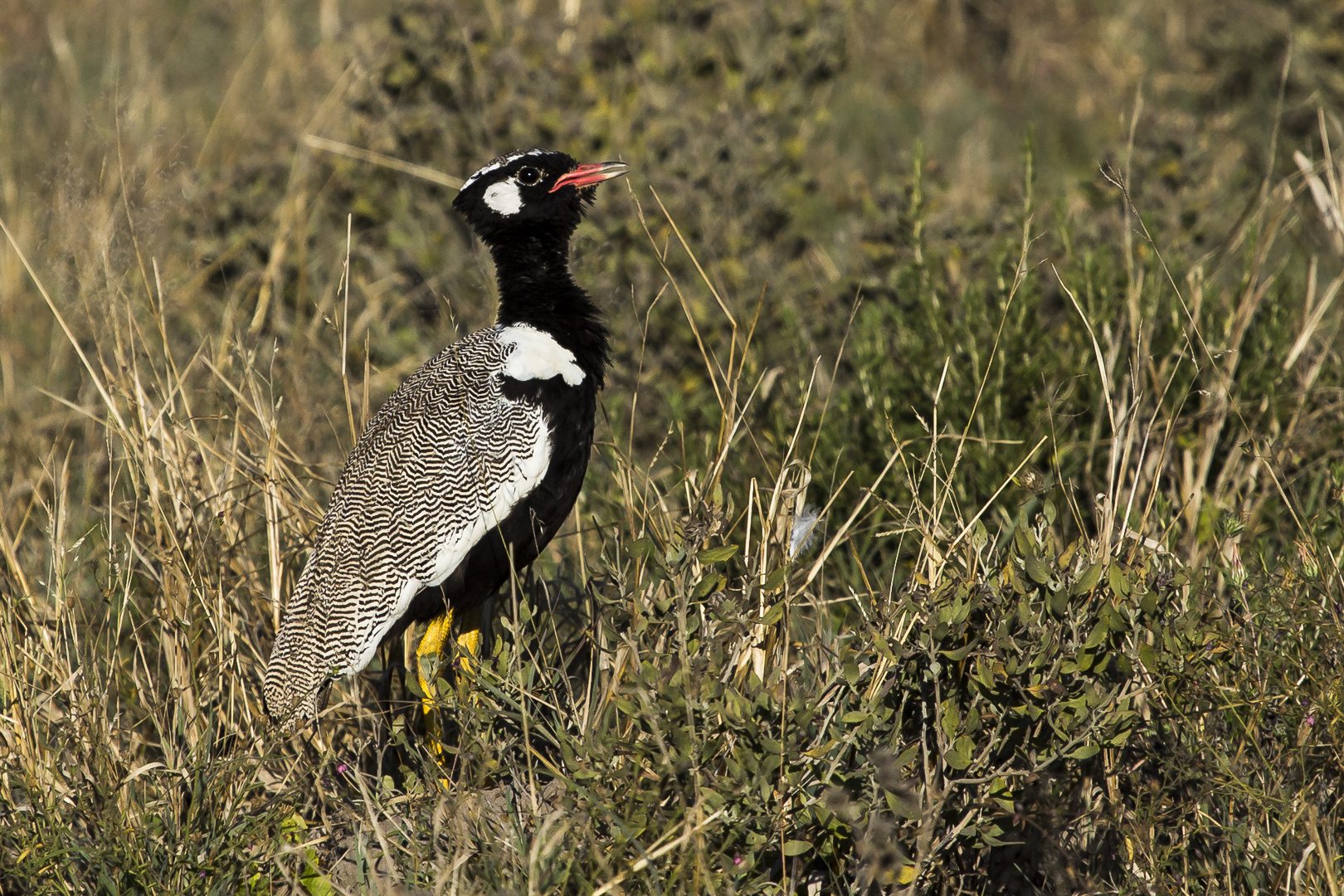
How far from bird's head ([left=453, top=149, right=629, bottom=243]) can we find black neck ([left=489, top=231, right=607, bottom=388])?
0.04 metres

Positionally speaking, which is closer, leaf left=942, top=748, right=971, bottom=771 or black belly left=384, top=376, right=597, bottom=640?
leaf left=942, top=748, right=971, bottom=771

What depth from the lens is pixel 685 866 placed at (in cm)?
245

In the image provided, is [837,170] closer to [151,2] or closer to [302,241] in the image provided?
[302,241]

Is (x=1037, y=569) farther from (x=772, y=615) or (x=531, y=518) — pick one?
(x=531, y=518)

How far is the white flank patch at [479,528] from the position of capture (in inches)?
130

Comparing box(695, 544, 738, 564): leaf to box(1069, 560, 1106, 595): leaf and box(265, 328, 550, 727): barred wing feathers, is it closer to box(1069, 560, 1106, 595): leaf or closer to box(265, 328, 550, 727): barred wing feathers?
box(1069, 560, 1106, 595): leaf

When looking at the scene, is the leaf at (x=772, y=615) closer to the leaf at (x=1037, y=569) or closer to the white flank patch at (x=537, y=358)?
the leaf at (x=1037, y=569)

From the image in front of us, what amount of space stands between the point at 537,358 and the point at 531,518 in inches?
16.7

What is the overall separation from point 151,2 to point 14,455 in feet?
18.3

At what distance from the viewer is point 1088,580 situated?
2518 millimetres

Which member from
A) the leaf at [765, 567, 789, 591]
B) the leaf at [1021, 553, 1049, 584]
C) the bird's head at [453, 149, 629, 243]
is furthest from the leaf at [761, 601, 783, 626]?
the bird's head at [453, 149, 629, 243]

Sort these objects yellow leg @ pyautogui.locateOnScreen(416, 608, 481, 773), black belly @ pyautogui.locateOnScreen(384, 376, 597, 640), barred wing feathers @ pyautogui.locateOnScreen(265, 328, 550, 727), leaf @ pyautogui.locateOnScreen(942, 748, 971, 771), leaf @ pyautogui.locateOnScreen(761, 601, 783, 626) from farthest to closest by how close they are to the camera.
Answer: black belly @ pyautogui.locateOnScreen(384, 376, 597, 640)
barred wing feathers @ pyautogui.locateOnScreen(265, 328, 550, 727)
yellow leg @ pyautogui.locateOnScreen(416, 608, 481, 773)
leaf @ pyautogui.locateOnScreen(761, 601, 783, 626)
leaf @ pyautogui.locateOnScreen(942, 748, 971, 771)

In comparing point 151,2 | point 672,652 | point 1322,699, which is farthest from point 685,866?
point 151,2

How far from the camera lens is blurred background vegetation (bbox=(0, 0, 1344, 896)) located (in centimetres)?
255
